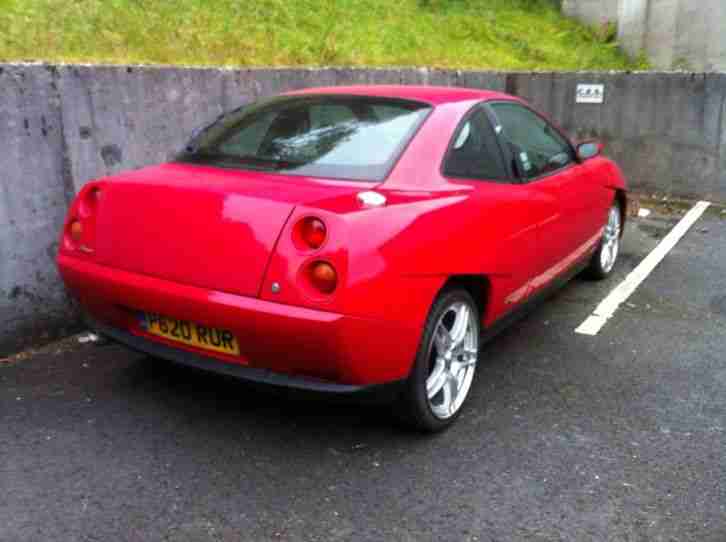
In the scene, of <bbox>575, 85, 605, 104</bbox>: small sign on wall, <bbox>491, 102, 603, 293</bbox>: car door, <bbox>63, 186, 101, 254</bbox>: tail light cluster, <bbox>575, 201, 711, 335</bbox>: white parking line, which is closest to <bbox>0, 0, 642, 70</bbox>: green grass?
<bbox>575, 85, 605, 104</bbox>: small sign on wall

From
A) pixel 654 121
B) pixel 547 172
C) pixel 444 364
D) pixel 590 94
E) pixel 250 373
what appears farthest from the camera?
pixel 590 94

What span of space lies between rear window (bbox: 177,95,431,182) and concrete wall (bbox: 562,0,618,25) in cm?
1149

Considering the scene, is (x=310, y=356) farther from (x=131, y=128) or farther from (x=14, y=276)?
(x=131, y=128)

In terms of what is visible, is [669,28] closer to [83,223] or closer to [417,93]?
[417,93]

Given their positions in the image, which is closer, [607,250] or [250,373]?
[250,373]

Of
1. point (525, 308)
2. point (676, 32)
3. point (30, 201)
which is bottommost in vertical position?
point (525, 308)

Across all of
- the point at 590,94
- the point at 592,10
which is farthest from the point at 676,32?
the point at 590,94

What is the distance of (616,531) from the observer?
268cm

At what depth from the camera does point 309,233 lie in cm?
283

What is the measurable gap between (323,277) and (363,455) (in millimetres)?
899

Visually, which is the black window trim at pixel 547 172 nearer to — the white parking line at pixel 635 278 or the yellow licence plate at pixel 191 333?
the white parking line at pixel 635 278

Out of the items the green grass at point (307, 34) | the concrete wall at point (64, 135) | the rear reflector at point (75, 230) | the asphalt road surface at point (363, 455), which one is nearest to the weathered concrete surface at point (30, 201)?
the concrete wall at point (64, 135)

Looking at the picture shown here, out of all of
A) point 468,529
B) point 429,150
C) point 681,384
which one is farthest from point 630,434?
point 429,150

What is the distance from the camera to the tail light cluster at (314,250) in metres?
2.76
